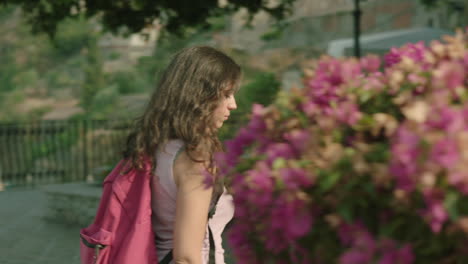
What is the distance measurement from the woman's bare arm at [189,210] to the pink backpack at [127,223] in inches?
4.4

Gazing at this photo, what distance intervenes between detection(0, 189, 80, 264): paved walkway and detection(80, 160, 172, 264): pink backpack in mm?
4241

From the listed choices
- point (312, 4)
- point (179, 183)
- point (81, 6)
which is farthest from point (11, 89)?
point (179, 183)

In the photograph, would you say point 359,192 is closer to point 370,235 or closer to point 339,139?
point 370,235

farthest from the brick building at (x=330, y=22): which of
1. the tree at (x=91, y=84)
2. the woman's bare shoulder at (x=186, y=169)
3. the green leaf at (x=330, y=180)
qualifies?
the green leaf at (x=330, y=180)

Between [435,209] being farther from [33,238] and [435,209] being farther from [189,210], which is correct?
[33,238]

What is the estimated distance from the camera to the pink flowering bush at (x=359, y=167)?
1.22 meters

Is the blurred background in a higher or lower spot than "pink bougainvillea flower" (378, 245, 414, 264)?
lower

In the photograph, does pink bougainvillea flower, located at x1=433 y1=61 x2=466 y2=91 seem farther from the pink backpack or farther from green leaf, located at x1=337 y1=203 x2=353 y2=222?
the pink backpack

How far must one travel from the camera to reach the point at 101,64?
4941 cm

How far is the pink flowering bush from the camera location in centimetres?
122

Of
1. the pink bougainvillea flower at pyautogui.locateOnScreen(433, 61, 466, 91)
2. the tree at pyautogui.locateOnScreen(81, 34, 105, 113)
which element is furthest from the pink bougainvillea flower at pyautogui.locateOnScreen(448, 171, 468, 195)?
the tree at pyautogui.locateOnScreen(81, 34, 105, 113)

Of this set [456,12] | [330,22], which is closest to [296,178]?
[456,12]

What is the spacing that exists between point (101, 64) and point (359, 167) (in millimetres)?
49328

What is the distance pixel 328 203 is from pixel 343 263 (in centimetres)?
15
